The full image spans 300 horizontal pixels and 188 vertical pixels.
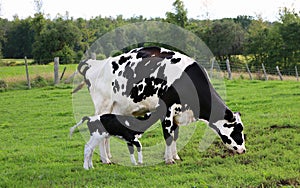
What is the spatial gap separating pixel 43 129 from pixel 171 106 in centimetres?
602

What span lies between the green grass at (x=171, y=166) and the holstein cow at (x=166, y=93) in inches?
20.3

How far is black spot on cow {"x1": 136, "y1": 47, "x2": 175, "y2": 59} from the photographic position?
7656 millimetres

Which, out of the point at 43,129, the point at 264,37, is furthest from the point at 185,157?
the point at 264,37

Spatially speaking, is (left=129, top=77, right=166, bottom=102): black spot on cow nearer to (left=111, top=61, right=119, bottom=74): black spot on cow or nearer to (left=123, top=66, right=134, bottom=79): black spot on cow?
(left=123, top=66, right=134, bottom=79): black spot on cow

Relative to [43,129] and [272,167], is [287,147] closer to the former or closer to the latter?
[272,167]

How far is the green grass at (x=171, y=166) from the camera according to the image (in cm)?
620

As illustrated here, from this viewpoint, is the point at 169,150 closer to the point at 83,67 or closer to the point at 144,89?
the point at 144,89

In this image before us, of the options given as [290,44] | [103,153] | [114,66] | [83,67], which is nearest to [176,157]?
[103,153]

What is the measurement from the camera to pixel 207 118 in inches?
288

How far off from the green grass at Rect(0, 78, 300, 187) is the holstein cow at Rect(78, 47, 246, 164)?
1.69 ft

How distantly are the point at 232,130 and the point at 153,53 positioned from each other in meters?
2.15

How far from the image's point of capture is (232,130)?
7.21 metres

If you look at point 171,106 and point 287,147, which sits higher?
point 171,106

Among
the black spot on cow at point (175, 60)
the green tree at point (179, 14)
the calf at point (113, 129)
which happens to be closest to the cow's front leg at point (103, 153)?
the calf at point (113, 129)
